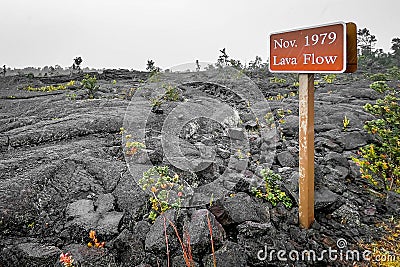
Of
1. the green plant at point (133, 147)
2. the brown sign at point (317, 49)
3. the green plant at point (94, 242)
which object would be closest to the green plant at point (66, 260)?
the green plant at point (94, 242)

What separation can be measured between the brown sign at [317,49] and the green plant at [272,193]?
54.9 inches

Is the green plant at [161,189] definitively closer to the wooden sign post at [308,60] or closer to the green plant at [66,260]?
the green plant at [66,260]

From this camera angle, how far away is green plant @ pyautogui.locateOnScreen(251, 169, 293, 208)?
12.4 ft

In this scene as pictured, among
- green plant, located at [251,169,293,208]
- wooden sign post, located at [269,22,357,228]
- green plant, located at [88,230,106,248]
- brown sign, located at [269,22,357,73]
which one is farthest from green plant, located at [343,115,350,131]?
green plant, located at [88,230,106,248]

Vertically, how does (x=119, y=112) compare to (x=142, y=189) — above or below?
above

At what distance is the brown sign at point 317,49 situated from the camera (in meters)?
2.86

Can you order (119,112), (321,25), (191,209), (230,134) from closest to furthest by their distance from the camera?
(321,25) < (191,209) < (230,134) < (119,112)

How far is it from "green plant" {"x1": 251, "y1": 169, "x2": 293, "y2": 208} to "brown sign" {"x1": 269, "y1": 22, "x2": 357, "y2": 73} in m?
1.39

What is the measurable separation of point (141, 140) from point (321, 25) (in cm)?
318

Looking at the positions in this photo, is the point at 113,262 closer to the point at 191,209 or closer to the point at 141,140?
the point at 191,209

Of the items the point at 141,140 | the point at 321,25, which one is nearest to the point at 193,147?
the point at 141,140

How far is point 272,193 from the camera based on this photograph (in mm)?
3832

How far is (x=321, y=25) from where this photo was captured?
2.97 meters

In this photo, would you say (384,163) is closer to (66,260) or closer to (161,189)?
(161,189)
